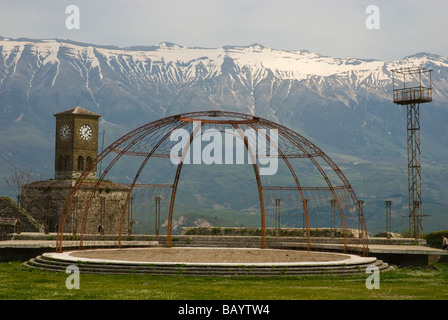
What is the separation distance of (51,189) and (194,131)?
30.2 m

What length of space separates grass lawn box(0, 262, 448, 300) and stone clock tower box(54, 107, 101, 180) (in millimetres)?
41319

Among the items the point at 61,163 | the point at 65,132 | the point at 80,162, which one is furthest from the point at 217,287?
the point at 65,132

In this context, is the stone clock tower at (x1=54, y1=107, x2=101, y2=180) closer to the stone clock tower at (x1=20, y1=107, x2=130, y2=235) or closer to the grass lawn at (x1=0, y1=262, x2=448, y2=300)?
the stone clock tower at (x1=20, y1=107, x2=130, y2=235)

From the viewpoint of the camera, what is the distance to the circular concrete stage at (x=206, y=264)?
104 feet

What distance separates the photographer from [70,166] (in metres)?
74.6

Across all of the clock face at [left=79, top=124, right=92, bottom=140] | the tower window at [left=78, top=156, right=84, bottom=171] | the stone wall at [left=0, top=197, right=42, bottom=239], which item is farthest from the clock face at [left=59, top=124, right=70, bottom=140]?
the stone wall at [left=0, top=197, right=42, bottom=239]

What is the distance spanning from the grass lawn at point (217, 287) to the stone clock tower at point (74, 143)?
41319 mm

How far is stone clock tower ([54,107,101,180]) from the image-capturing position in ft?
245

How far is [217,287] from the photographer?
26688 millimetres

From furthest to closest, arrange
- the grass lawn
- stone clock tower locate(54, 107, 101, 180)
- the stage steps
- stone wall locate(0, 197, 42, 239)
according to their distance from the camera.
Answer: stone clock tower locate(54, 107, 101, 180), stone wall locate(0, 197, 42, 239), the stage steps, the grass lawn
